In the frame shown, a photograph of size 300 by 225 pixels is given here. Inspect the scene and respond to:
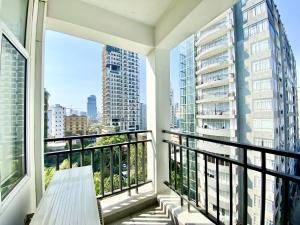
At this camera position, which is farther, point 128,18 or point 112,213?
point 128,18

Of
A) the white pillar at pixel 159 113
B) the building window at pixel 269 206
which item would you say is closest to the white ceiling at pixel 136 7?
the white pillar at pixel 159 113

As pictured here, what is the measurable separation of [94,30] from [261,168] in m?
2.25

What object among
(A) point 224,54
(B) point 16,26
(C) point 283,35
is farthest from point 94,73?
(C) point 283,35

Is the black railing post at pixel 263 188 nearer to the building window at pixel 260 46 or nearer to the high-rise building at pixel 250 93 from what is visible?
the high-rise building at pixel 250 93

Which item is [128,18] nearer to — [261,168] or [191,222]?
[261,168]

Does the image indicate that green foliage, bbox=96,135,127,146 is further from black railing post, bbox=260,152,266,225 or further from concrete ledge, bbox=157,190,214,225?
black railing post, bbox=260,152,266,225

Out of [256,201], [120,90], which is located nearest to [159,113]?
[120,90]

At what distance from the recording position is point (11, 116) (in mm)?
1382

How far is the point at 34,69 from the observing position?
177 centimetres

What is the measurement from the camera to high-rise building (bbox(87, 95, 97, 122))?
7.70 feet

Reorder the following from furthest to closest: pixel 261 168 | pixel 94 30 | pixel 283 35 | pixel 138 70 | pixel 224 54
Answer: pixel 138 70
pixel 94 30
pixel 224 54
pixel 283 35
pixel 261 168

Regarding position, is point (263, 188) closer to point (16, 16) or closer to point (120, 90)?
point (120, 90)

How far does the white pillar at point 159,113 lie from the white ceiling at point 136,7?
1.71 feet

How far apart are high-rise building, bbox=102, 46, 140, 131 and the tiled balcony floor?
1159 mm
